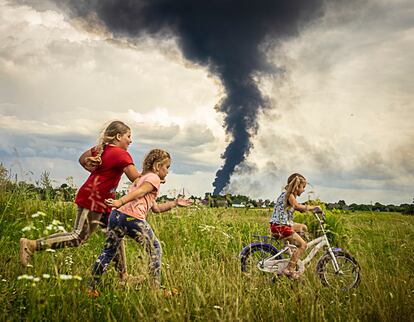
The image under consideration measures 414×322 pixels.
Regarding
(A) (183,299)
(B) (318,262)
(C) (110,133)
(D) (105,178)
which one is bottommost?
(A) (183,299)

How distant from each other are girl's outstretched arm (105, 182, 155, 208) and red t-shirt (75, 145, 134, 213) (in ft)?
1.11

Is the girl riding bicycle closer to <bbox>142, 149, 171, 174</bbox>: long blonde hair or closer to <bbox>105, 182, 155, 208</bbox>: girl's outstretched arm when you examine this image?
<bbox>142, 149, 171, 174</bbox>: long blonde hair

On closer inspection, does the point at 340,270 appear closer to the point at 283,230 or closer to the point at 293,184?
the point at 283,230

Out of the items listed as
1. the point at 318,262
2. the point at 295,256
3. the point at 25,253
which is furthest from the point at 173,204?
the point at 318,262

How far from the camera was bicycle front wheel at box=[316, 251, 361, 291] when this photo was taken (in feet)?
20.1

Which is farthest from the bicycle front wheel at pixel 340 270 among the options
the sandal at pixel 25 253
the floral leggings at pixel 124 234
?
the sandal at pixel 25 253

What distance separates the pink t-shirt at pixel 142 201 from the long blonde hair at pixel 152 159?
0.13 meters

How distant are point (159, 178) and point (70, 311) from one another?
1.74 m

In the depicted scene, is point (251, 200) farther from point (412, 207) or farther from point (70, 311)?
point (412, 207)

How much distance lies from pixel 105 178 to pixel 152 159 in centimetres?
56

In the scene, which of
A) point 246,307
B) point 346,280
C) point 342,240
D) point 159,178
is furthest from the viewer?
point 342,240

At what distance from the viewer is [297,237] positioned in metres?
6.28

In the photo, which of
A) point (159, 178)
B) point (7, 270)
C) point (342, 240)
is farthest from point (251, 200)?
point (7, 270)

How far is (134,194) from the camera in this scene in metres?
4.52
